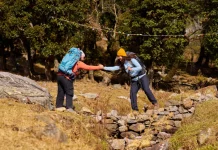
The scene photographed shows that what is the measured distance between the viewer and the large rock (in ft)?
34.6

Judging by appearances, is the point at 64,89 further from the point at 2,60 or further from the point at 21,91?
the point at 2,60

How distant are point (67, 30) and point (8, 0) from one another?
4.44 m

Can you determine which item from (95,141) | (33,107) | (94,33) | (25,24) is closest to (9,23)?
(25,24)

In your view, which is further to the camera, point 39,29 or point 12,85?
point 39,29

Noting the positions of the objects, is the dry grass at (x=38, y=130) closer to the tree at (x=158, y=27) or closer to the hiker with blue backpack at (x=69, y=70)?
the hiker with blue backpack at (x=69, y=70)

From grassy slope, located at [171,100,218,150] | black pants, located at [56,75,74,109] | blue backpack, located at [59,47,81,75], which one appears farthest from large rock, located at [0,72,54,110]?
grassy slope, located at [171,100,218,150]

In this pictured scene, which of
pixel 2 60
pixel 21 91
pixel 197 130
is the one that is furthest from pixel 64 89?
pixel 2 60

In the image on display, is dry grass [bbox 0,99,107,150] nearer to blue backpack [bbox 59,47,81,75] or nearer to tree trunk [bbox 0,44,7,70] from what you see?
blue backpack [bbox 59,47,81,75]

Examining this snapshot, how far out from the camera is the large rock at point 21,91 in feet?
34.6

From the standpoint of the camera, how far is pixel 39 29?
24344mm

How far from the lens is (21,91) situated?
10.8m

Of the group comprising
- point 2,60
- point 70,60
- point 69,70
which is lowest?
point 2,60

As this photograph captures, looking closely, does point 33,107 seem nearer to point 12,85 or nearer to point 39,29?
point 12,85

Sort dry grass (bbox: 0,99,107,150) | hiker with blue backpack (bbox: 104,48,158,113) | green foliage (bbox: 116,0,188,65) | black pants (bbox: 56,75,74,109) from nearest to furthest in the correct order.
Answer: dry grass (bbox: 0,99,107,150)
black pants (bbox: 56,75,74,109)
hiker with blue backpack (bbox: 104,48,158,113)
green foliage (bbox: 116,0,188,65)
